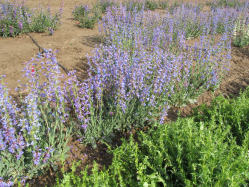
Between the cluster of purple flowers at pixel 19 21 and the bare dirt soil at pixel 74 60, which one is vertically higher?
the cluster of purple flowers at pixel 19 21

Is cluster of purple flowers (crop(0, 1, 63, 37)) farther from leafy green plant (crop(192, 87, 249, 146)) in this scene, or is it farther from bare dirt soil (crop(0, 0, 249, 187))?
leafy green plant (crop(192, 87, 249, 146))

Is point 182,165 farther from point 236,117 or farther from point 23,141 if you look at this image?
point 23,141

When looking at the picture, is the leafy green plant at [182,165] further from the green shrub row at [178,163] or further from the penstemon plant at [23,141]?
the penstemon plant at [23,141]

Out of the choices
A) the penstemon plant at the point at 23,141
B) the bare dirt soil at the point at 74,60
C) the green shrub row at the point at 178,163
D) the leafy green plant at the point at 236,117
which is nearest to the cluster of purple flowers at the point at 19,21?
the bare dirt soil at the point at 74,60

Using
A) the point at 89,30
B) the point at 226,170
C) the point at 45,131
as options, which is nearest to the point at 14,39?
the point at 89,30

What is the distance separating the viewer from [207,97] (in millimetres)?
4426

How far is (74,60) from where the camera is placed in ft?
16.3

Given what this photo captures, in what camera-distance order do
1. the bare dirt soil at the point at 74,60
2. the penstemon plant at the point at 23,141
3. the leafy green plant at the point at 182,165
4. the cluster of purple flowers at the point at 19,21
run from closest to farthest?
the leafy green plant at the point at 182,165, the penstemon plant at the point at 23,141, the bare dirt soil at the point at 74,60, the cluster of purple flowers at the point at 19,21

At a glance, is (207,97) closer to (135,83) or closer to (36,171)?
(135,83)

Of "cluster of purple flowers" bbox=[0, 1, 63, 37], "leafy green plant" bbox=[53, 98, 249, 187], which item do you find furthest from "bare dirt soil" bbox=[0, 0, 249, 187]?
"leafy green plant" bbox=[53, 98, 249, 187]

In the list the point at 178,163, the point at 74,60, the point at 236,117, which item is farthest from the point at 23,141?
the point at 74,60

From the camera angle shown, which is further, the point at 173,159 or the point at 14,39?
the point at 14,39

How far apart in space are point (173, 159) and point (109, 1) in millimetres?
8821

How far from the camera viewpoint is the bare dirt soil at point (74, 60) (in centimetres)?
271
